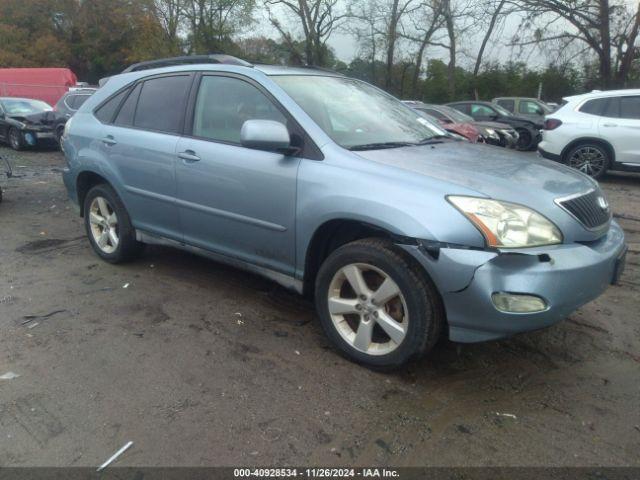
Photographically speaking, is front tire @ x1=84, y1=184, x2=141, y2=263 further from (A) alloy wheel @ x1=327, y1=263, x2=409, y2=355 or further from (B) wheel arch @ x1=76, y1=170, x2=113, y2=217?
(A) alloy wheel @ x1=327, y1=263, x2=409, y2=355

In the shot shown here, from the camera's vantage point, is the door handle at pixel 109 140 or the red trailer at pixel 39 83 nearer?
the door handle at pixel 109 140

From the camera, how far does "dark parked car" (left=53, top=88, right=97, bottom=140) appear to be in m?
13.9

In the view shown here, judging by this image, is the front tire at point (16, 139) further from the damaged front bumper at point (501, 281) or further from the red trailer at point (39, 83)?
A: the damaged front bumper at point (501, 281)

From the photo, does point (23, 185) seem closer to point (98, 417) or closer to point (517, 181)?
point (98, 417)

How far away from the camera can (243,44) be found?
140ft

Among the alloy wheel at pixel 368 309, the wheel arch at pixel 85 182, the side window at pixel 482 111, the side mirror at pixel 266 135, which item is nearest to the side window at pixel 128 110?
the wheel arch at pixel 85 182

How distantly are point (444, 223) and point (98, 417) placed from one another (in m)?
1.95

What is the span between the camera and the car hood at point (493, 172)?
284 centimetres

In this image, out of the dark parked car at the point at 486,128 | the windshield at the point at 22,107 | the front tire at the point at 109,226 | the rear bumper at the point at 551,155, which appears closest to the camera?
the front tire at the point at 109,226

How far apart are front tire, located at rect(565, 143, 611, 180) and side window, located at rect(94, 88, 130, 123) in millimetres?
7861

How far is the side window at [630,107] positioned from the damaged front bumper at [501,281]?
7.89 metres

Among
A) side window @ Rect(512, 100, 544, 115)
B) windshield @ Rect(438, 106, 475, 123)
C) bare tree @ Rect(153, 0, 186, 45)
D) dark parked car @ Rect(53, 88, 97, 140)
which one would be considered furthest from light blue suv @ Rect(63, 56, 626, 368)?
bare tree @ Rect(153, 0, 186, 45)

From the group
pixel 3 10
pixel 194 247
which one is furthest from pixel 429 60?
pixel 194 247

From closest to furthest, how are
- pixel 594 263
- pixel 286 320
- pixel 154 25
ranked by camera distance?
1. pixel 594 263
2. pixel 286 320
3. pixel 154 25
